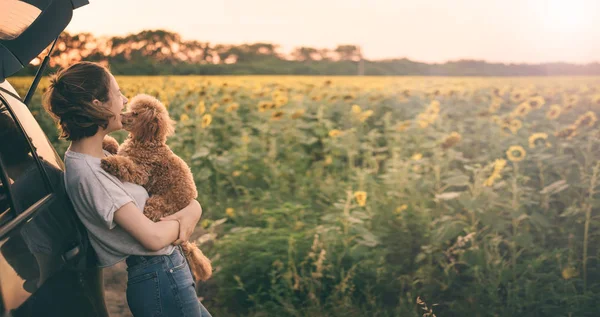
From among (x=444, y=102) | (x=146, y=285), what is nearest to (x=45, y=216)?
(x=146, y=285)

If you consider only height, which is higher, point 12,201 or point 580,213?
point 12,201

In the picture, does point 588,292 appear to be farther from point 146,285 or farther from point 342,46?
point 342,46

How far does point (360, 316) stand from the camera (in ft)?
13.2

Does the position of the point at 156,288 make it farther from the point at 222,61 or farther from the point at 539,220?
the point at 222,61

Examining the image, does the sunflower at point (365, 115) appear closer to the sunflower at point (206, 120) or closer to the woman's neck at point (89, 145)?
the sunflower at point (206, 120)

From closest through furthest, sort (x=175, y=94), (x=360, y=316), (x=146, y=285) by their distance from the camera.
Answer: (x=146, y=285)
(x=360, y=316)
(x=175, y=94)

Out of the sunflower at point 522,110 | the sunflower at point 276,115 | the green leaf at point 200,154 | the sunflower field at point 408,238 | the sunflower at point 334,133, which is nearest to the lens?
the sunflower field at point 408,238

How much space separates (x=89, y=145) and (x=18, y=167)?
0.23 m

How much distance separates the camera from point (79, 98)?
2.03 metres

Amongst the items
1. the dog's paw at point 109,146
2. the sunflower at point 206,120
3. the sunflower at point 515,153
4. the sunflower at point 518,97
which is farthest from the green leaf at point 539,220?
the sunflower at point 518,97

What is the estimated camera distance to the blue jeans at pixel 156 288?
6.98 feet

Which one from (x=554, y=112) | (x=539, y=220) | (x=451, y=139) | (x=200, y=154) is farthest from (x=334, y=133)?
(x=539, y=220)

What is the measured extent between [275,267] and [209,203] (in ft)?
7.02

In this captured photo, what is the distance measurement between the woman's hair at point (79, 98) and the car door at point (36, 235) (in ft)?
0.40
